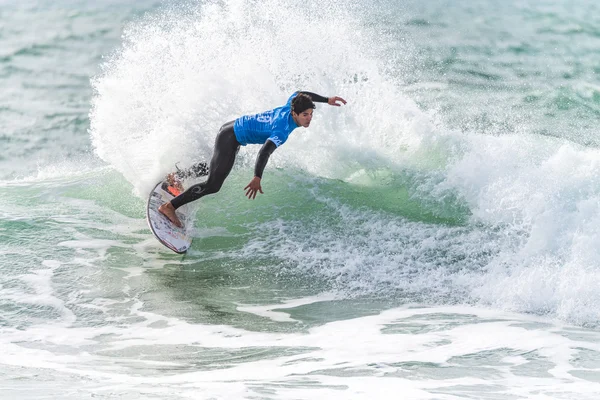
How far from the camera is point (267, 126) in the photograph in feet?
27.6

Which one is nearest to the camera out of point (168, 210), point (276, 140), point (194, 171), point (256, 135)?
point (276, 140)

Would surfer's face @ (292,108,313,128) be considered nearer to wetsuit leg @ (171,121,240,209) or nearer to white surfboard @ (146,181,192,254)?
wetsuit leg @ (171,121,240,209)

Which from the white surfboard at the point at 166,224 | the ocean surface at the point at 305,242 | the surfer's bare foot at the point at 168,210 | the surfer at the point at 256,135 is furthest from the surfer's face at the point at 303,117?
the white surfboard at the point at 166,224

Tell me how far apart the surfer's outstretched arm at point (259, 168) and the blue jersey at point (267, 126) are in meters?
0.10

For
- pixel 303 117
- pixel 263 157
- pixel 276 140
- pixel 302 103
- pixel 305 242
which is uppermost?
pixel 302 103

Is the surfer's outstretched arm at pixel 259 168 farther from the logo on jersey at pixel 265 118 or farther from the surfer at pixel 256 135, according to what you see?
the logo on jersey at pixel 265 118

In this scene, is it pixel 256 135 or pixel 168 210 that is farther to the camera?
pixel 168 210

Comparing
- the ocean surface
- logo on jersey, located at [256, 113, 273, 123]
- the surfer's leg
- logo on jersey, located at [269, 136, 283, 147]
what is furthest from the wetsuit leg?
the ocean surface

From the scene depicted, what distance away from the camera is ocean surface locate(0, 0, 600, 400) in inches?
228

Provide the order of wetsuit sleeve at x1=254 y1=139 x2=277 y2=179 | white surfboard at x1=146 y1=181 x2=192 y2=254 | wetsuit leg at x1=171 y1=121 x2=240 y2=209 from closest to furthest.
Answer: wetsuit sleeve at x1=254 y1=139 x2=277 y2=179, wetsuit leg at x1=171 y1=121 x2=240 y2=209, white surfboard at x1=146 y1=181 x2=192 y2=254

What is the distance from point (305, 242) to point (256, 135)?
4.94ft

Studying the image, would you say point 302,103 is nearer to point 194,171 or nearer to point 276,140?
point 276,140

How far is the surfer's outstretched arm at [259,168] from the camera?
7.58 meters

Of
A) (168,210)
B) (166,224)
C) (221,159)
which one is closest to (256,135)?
(221,159)
